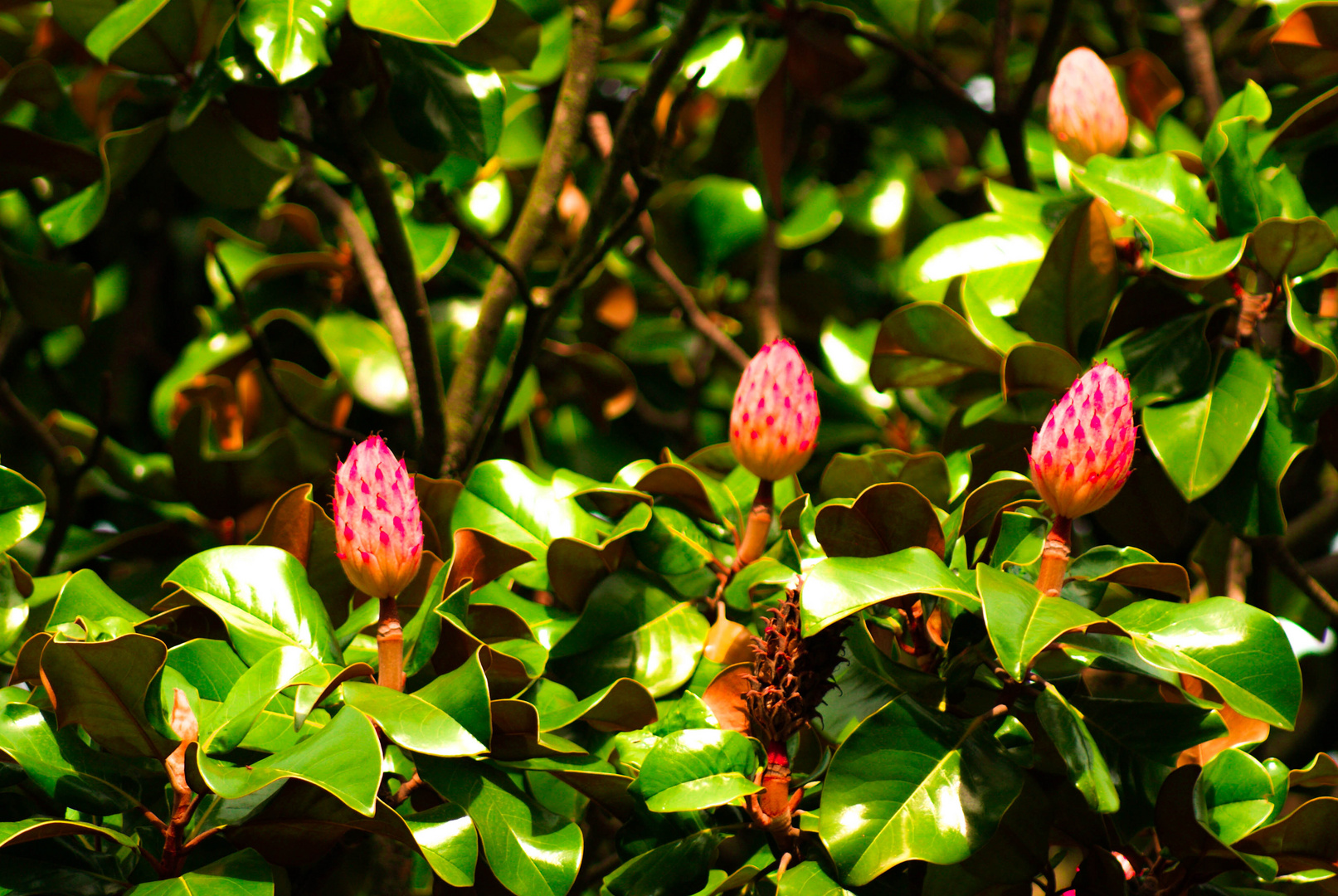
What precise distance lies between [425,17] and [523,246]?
1.36 feet

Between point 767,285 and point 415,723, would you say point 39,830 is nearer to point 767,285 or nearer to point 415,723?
point 415,723

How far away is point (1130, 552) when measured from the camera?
0.88 m

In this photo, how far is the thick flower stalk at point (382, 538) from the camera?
85cm

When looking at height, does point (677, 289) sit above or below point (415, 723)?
below

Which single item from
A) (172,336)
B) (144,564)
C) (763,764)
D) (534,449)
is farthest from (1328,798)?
(172,336)

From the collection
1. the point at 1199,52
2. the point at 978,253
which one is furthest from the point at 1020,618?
the point at 1199,52

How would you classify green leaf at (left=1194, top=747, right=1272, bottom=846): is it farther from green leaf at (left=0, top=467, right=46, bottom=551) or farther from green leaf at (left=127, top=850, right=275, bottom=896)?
green leaf at (left=0, top=467, right=46, bottom=551)

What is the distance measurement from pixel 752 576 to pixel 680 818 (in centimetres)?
22

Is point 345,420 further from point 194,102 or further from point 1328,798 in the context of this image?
point 1328,798

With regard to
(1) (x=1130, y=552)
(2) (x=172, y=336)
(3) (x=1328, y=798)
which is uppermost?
(1) (x=1130, y=552)

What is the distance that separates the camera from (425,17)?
1.10m

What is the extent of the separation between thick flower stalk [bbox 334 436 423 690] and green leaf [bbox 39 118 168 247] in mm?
724

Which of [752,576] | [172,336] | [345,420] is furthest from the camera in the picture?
[172,336]

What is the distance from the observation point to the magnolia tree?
803 mm
